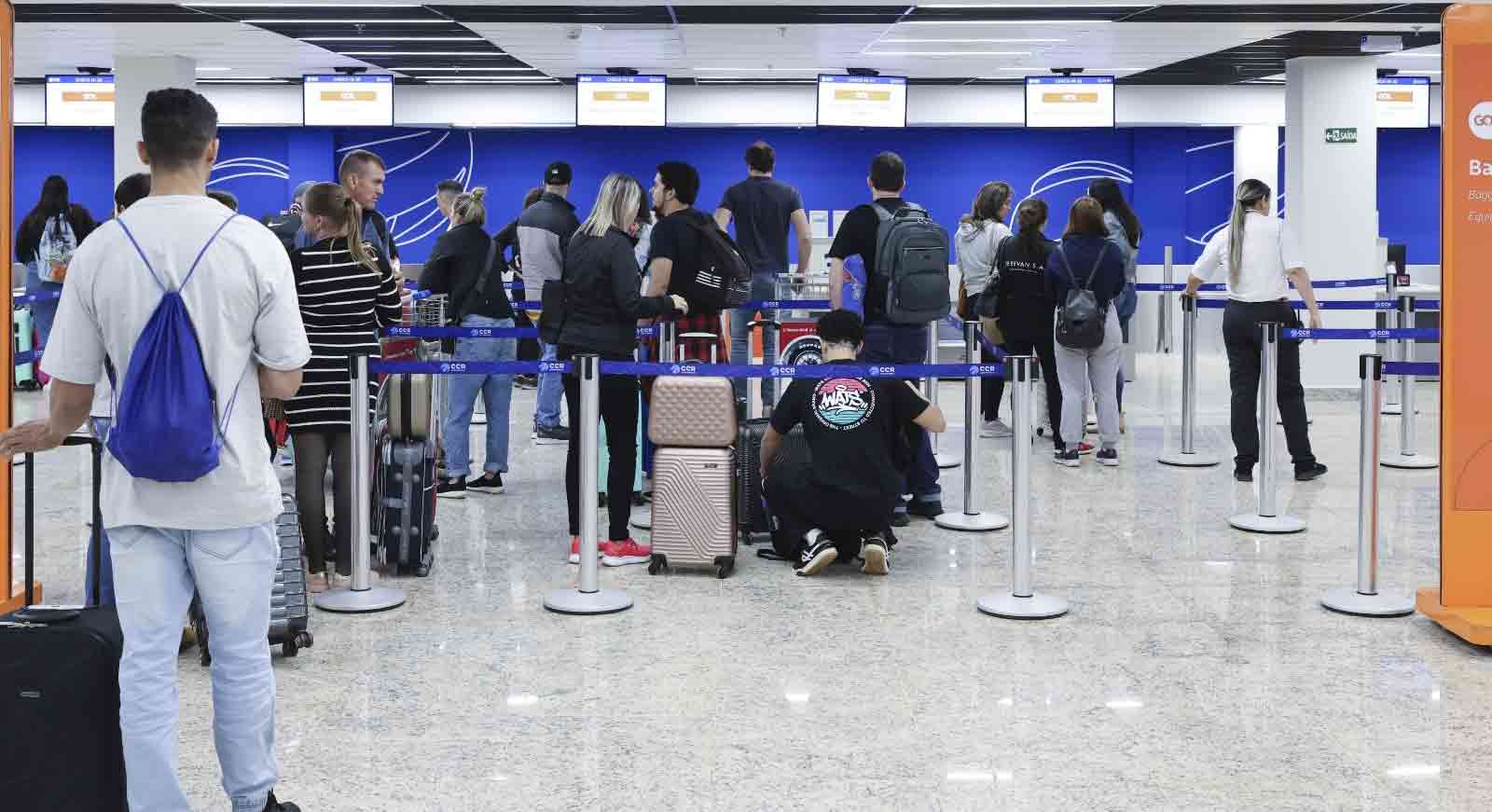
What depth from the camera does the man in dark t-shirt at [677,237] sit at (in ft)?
22.5

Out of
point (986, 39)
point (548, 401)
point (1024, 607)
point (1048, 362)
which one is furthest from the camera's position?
point (986, 39)

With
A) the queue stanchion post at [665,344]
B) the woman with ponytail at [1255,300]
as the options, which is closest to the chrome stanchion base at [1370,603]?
the woman with ponytail at [1255,300]

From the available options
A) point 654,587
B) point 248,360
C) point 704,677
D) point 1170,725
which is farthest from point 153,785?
point 654,587

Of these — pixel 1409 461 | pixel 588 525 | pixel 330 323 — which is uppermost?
pixel 330 323

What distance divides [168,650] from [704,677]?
202 cm

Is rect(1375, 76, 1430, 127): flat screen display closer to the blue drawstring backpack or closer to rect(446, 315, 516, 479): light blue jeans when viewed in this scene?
rect(446, 315, 516, 479): light blue jeans

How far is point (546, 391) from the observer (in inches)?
397

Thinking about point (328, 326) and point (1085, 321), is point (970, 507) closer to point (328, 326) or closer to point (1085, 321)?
point (1085, 321)

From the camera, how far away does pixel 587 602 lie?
5.66m

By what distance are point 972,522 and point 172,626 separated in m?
4.75

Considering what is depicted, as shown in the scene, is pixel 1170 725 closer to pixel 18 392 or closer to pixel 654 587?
pixel 654 587

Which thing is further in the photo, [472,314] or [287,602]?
[472,314]

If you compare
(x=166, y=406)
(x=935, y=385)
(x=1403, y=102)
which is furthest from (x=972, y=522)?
(x=1403, y=102)

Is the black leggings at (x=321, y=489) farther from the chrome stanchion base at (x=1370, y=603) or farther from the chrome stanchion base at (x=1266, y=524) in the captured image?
the chrome stanchion base at (x=1266, y=524)
